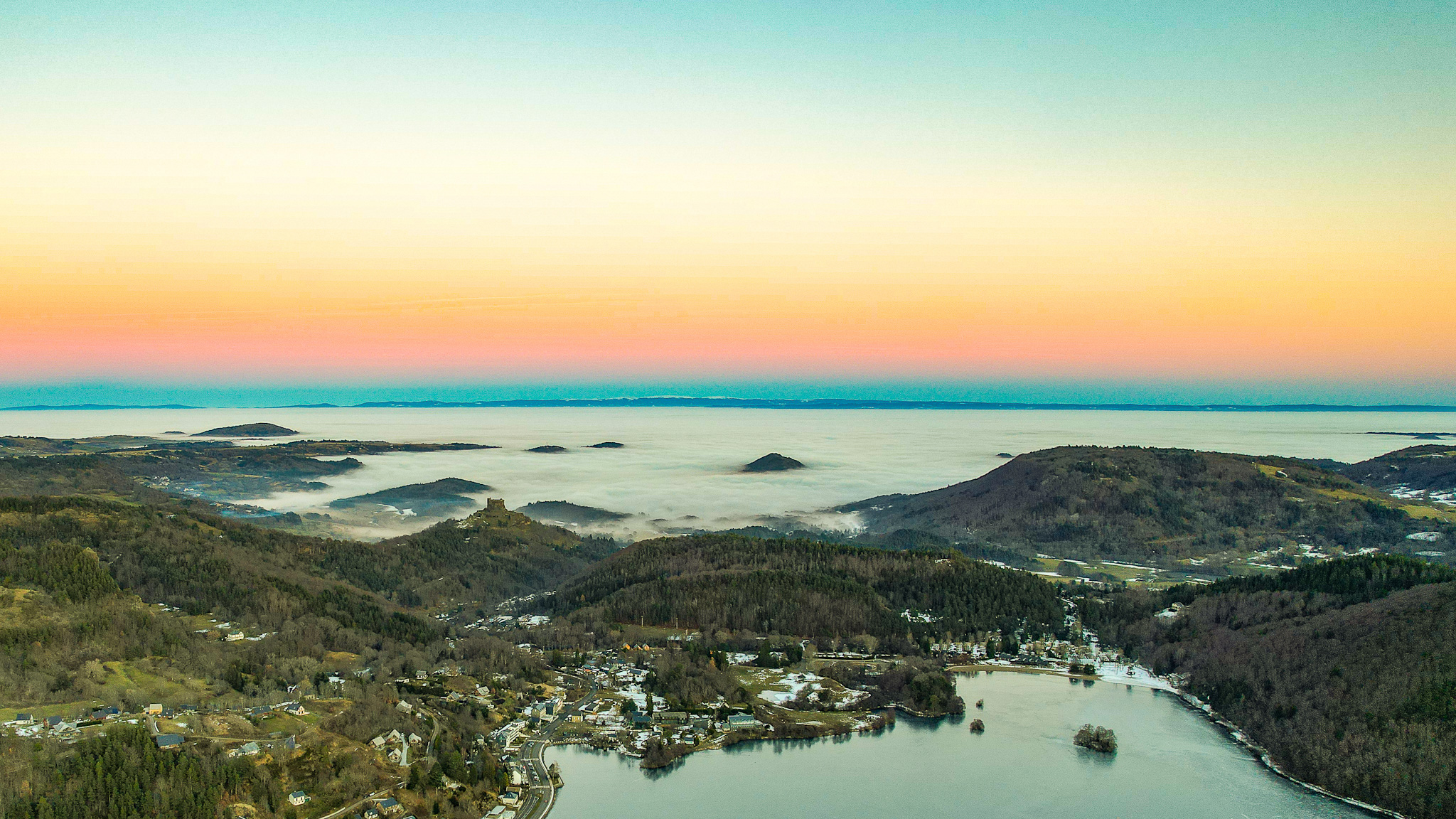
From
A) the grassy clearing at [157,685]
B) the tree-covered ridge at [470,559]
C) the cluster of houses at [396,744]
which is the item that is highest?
the grassy clearing at [157,685]

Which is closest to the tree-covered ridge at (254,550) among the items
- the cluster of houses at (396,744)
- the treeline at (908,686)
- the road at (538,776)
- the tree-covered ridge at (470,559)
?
the tree-covered ridge at (470,559)

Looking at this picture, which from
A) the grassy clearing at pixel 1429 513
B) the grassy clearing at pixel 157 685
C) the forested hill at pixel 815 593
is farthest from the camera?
the grassy clearing at pixel 1429 513

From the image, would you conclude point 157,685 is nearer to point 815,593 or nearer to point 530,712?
point 530,712

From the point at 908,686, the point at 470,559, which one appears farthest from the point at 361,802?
the point at 470,559

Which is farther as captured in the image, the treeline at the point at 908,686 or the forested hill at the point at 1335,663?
the treeline at the point at 908,686

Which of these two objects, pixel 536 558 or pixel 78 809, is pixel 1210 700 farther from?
pixel 536 558

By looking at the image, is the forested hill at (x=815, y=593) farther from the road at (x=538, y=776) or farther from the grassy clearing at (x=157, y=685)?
the grassy clearing at (x=157, y=685)
